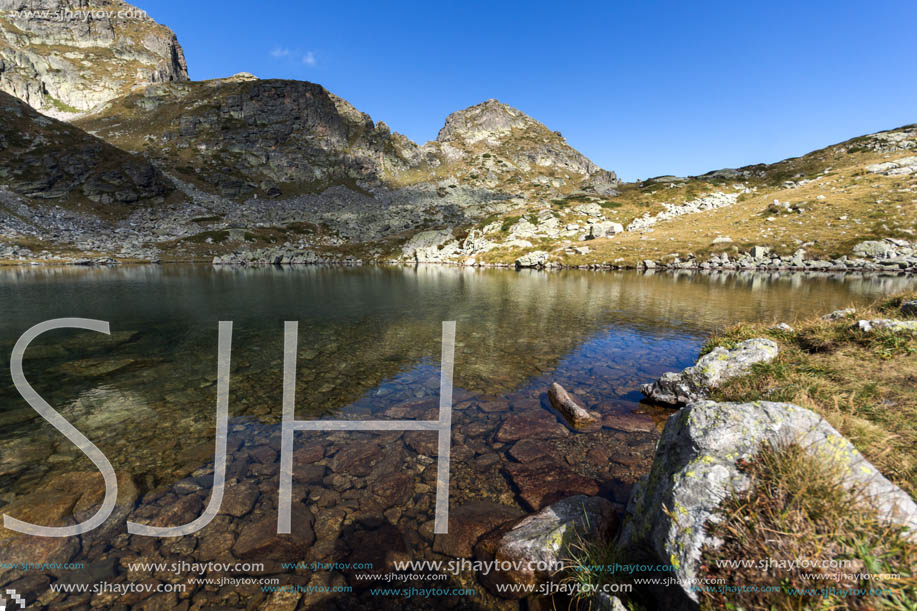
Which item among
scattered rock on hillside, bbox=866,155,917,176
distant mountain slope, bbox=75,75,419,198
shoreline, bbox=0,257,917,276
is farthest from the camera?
distant mountain slope, bbox=75,75,419,198

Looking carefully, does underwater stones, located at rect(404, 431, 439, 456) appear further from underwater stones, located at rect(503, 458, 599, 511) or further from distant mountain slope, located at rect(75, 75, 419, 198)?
distant mountain slope, located at rect(75, 75, 419, 198)

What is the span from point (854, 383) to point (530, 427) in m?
8.06

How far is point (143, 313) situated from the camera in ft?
101

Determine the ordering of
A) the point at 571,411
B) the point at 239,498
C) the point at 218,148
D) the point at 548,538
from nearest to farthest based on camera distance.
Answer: the point at 548,538 < the point at 239,498 < the point at 571,411 < the point at 218,148

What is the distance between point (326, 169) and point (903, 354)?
217517 mm

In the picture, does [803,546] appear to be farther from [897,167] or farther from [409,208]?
[409,208]

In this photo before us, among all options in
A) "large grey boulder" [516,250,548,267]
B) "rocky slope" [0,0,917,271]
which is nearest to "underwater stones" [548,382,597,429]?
"rocky slope" [0,0,917,271]

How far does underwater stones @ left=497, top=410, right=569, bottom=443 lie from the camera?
11055 mm

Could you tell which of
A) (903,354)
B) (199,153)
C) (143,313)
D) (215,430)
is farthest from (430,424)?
(199,153)

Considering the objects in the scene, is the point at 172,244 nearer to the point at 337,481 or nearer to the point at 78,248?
the point at 78,248

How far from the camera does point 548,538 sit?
6289 mm

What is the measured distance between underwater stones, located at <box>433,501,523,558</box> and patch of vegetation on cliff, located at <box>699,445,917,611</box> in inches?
172

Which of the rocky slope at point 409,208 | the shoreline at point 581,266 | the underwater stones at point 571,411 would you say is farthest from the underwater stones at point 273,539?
the rocky slope at point 409,208

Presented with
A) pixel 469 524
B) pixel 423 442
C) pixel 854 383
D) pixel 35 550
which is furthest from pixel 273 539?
pixel 854 383
